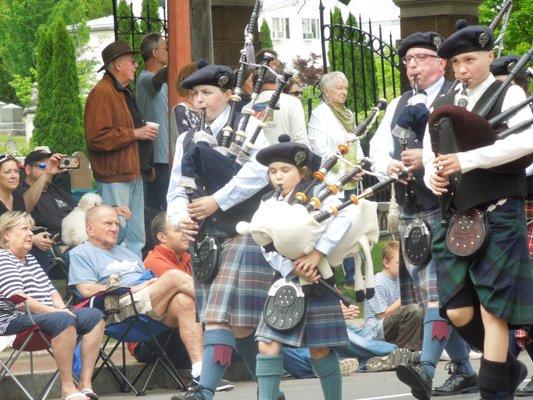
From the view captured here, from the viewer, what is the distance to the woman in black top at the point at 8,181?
447 inches

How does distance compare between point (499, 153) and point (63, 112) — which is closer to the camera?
point (499, 153)

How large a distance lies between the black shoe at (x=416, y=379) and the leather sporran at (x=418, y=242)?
2.47 feet

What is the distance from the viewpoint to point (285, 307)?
7.59 meters

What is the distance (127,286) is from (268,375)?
2594 mm

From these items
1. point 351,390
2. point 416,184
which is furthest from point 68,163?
point 416,184

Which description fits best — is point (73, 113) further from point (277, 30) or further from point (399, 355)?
point (277, 30)

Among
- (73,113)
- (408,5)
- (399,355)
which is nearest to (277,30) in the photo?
(73,113)

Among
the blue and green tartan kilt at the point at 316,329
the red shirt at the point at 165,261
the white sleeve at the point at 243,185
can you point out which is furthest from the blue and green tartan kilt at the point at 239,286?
the red shirt at the point at 165,261

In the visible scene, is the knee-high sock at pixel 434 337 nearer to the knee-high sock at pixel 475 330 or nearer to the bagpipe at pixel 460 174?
the knee-high sock at pixel 475 330

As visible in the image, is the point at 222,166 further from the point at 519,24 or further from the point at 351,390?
the point at 519,24

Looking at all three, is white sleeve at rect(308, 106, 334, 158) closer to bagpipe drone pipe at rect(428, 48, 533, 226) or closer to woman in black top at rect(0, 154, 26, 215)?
woman in black top at rect(0, 154, 26, 215)

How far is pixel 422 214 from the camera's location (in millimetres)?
8711

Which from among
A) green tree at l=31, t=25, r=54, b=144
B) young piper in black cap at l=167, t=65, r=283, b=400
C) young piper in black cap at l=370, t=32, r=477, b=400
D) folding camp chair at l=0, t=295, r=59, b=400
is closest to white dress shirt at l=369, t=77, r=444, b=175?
young piper in black cap at l=370, t=32, r=477, b=400

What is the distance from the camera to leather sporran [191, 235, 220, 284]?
812 cm
